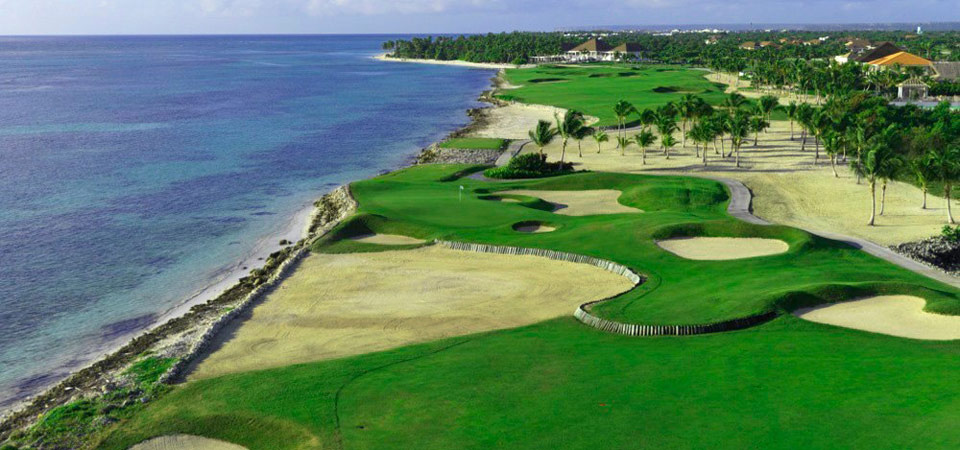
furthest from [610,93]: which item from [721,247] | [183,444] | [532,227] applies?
[183,444]

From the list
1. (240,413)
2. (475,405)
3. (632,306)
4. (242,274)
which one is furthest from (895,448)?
(242,274)

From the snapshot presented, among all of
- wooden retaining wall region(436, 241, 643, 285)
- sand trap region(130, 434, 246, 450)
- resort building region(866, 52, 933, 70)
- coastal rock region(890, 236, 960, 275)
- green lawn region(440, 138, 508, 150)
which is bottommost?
coastal rock region(890, 236, 960, 275)

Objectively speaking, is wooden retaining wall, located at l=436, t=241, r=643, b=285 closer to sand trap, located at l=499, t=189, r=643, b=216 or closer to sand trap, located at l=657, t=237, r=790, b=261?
sand trap, located at l=657, t=237, r=790, b=261

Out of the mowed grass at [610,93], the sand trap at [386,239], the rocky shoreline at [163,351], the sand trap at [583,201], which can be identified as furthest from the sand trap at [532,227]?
the mowed grass at [610,93]

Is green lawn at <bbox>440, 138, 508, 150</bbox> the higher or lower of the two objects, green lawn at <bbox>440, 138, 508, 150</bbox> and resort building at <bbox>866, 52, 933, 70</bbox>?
the lower

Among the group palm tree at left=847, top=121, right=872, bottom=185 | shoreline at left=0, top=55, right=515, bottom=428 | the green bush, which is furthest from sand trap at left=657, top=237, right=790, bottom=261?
the green bush

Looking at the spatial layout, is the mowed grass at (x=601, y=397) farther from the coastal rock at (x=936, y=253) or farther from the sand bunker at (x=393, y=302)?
the coastal rock at (x=936, y=253)

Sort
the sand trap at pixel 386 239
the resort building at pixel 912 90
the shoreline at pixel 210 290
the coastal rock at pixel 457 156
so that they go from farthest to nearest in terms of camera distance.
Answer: the resort building at pixel 912 90, the coastal rock at pixel 457 156, the sand trap at pixel 386 239, the shoreline at pixel 210 290
